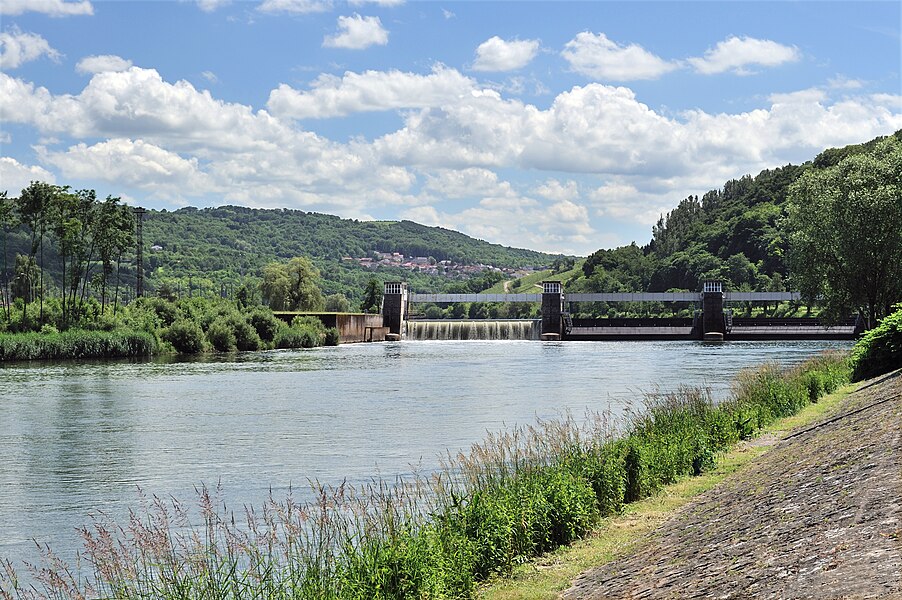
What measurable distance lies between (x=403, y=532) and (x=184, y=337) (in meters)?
59.3

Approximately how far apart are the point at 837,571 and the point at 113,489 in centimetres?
1396

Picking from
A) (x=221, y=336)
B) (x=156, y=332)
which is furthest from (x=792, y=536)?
(x=221, y=336)

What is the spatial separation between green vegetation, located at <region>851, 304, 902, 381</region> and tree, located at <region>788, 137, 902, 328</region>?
48.7 feet

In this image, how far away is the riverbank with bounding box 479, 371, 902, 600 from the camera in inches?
266

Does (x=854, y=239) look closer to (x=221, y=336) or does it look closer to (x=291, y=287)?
(x=221, y=336)

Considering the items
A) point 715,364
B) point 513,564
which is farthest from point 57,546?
point 715,364

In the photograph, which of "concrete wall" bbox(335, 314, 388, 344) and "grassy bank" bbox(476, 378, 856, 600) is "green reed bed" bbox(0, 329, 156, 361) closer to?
"concrete wall" bbox(335, 314, 388, 344)

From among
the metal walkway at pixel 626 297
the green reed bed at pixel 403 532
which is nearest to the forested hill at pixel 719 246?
the metal walkway at pixel 626 297

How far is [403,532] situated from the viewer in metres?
9.84

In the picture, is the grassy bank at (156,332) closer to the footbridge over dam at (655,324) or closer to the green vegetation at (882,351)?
the footbridge over dam at (655,324)

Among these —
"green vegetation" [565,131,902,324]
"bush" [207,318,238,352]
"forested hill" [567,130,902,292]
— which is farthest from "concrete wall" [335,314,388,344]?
"forested hill" [567,130,902,292]

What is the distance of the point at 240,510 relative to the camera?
1501 cm

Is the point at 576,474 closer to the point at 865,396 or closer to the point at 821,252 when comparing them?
the point at 865,396

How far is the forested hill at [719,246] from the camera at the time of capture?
129500 millimetres
